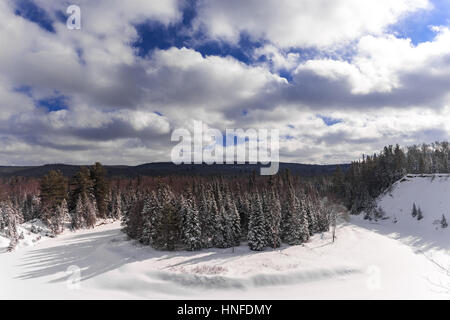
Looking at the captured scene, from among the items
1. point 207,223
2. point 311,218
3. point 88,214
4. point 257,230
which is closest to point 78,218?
point 88,214

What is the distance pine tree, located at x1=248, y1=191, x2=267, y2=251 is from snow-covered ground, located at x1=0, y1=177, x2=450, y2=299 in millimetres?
1732

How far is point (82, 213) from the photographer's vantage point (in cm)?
5706

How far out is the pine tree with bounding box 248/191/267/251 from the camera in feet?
124

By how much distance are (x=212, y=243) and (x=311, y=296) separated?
21.2m

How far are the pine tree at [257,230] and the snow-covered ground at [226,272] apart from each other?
5.68ft

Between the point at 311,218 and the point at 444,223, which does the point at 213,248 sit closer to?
the point at 311,218

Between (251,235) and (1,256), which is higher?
(251,235)

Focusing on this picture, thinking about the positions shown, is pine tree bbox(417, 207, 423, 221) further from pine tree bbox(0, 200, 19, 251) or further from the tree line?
pine tree bbox(0, 200, 19, 251)

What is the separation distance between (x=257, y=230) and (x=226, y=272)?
12.6 meters

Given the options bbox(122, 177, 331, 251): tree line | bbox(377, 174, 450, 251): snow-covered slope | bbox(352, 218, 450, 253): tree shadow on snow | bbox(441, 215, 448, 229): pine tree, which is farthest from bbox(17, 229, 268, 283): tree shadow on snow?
bbox(441, 215, 448, 229): pine tree

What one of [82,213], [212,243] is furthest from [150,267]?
[82,213]

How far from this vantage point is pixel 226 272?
2762 centimetres
